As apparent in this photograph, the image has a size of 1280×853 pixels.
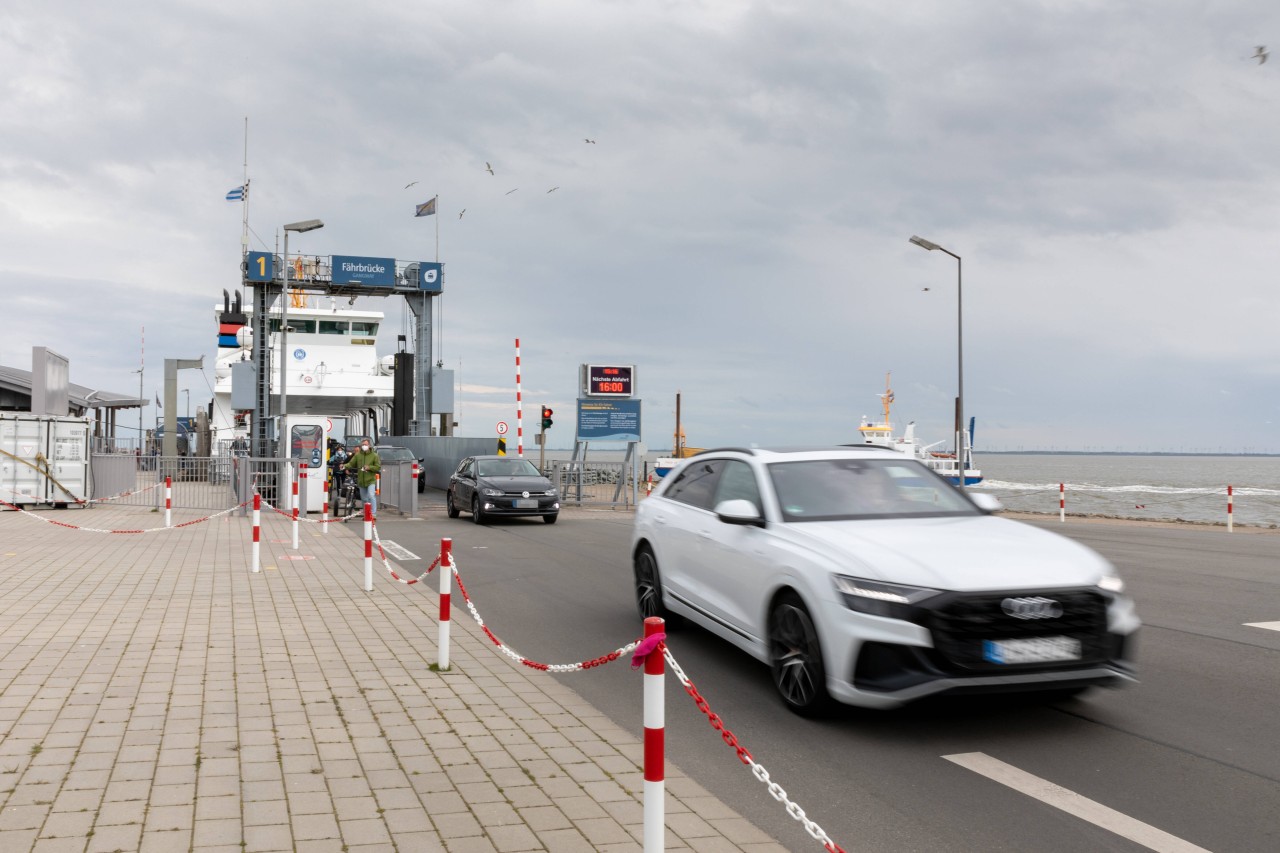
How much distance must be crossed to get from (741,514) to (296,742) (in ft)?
9.41

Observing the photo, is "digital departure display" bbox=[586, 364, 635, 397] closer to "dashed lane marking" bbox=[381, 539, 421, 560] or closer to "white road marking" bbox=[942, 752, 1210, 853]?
"dashed lane marking" bbox=[381, 539, 421, 560]

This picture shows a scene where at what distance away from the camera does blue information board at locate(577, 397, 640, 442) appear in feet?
94.8

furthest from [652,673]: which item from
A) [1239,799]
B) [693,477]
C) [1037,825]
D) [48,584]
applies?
[48,584]

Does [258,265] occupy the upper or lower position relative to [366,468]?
upper

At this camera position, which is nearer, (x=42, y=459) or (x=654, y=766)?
(x=654, y=766)

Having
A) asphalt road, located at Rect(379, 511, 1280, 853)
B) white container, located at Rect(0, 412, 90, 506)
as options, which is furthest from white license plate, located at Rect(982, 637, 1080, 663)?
white container, located at Rect(0, 412, 90, 506)

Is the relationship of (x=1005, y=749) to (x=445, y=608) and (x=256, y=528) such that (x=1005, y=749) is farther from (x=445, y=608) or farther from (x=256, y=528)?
(x=256, y=528)

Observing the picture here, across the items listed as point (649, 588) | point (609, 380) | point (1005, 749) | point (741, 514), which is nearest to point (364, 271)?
point (609, 380)

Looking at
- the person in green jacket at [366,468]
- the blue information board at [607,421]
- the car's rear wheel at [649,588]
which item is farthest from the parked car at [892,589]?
the blue information board at [607,421]

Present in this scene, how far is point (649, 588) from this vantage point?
8.36m

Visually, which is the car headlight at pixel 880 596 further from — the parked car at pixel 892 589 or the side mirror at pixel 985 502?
the side mirror at pixel 985 502

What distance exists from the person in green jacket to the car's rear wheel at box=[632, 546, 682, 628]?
11.3 m

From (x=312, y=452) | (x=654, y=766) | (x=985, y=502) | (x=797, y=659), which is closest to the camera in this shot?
(x=654, y=766)

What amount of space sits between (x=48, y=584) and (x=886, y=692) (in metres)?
9.19
